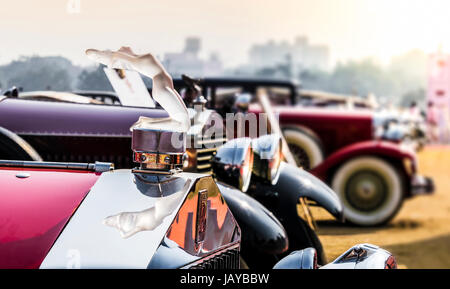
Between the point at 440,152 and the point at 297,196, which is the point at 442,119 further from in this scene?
the point at 297,196

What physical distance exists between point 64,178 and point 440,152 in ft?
61.6

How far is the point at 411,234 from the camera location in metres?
6.95

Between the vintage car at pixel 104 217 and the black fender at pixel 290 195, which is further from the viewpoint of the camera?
the black fender at pixel 290 195

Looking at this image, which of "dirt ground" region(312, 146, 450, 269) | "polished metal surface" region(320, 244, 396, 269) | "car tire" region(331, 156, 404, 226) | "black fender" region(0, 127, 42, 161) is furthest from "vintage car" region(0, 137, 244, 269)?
"car tire" region(331, 156, 404, 226)

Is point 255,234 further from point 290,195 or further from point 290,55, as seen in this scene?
point 290,55

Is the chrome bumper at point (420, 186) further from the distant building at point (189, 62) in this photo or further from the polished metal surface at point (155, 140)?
the polished metal surface at point (155, 140)

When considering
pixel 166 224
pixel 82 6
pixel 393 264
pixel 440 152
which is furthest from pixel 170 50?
pixel 440 152

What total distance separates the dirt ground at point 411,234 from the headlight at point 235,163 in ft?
1.63

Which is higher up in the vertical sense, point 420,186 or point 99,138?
point 99,138

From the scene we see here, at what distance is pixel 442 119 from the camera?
17.3 meters

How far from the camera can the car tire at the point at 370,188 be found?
7730mm

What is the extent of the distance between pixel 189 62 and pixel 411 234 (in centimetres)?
476

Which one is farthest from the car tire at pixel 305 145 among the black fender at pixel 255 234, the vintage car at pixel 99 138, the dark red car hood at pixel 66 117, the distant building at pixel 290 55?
the distant building at pixel 290 55

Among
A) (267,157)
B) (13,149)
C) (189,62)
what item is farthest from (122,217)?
(267,157)
